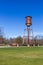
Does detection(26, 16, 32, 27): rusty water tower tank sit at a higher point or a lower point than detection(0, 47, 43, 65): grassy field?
higher

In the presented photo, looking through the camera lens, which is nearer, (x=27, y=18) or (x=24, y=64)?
(x=24, y=64)

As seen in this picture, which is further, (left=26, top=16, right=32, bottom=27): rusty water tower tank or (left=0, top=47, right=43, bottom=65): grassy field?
(left=26, top=16, right=32, bottom=27): rusty water tower tank

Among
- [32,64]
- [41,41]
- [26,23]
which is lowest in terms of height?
[32,64]

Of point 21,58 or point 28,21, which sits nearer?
point 21,58

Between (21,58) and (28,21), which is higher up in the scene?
(28,21)

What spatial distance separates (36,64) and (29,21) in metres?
67.7

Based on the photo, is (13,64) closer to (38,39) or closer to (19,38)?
(38,39)

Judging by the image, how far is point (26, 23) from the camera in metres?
80.6

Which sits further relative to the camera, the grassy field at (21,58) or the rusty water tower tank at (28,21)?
the rusty water tower tank at (28,21)

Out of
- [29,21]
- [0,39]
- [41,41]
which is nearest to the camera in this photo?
[29,21]

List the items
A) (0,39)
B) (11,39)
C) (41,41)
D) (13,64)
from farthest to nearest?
(11,39) < (41,41) < (0,39) < (13,64)

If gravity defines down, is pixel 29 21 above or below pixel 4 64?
above

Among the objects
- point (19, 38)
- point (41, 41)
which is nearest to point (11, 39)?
point (19, 38)

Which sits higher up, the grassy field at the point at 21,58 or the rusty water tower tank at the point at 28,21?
the rusty water tower tank at the point at 28,21
